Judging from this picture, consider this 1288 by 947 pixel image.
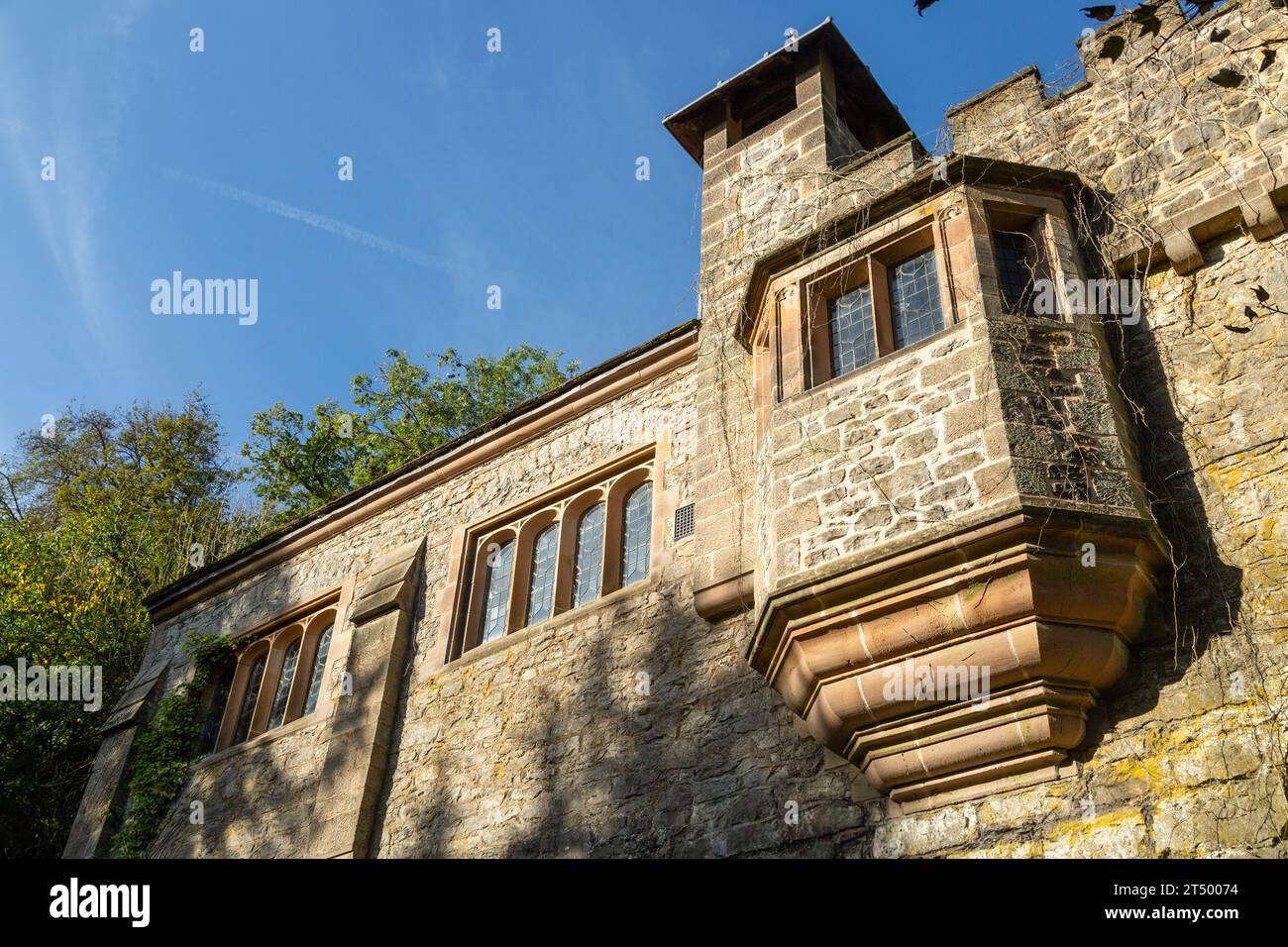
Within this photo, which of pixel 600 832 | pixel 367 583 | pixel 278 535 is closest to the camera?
pixel 600 832

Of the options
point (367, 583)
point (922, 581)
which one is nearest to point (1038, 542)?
point (922, 581)

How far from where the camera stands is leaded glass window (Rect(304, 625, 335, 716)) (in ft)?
40.1

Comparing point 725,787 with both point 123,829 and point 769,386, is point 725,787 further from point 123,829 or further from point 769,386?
point 123,829

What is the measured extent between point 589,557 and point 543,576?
0.56m

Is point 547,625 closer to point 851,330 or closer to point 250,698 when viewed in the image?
point 851,330

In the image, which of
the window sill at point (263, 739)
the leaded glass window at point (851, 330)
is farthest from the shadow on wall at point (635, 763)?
the leaded glass window at point (851, 330)

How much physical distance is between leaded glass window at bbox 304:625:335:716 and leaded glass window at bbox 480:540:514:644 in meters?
2.00

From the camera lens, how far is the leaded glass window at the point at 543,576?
10.6 m

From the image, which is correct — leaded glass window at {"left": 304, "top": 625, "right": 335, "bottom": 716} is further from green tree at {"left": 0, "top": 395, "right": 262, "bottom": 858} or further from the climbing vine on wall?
green tree at {"left": 0, "top": 395, "right": 262, "bottom": 858}

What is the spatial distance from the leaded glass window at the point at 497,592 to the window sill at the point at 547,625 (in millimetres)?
253

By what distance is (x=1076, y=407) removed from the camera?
6.98 metres

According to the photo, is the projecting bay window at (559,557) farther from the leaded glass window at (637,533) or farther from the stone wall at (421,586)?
the stone wall at (421,586)

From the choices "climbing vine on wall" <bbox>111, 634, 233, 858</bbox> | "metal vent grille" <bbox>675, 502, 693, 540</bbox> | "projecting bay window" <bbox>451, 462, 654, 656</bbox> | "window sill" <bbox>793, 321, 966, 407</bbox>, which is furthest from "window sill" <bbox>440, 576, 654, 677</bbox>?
"climbing vine on wall" <bbox>111, 634, 233, 858</bbox>
